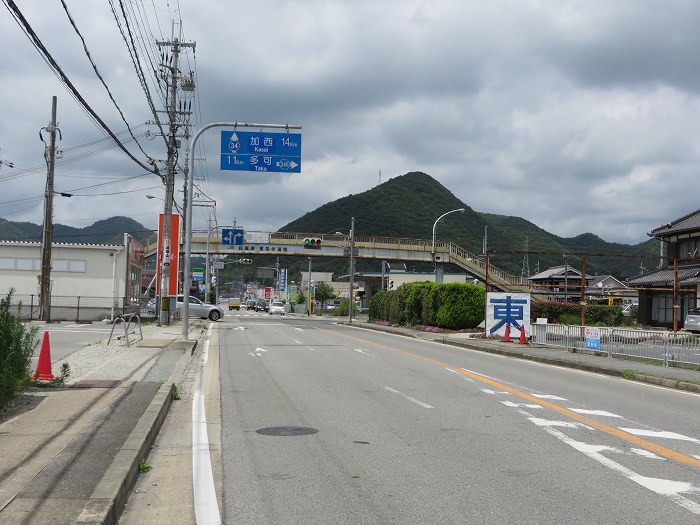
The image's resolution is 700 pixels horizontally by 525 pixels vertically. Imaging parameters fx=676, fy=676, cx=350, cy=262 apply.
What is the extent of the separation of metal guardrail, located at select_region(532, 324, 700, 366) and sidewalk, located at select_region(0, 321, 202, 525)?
13.3m

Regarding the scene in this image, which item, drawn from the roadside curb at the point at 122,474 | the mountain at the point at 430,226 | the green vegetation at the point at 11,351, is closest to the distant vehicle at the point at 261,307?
the mountain at the point at 430,226

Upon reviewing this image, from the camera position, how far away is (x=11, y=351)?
30.7 feet

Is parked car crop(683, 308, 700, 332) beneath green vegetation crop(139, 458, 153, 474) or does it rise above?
above

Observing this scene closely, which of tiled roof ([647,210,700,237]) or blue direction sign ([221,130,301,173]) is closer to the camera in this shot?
blue direction sign ([221,130,301,173])

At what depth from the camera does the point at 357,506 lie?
5707 mm

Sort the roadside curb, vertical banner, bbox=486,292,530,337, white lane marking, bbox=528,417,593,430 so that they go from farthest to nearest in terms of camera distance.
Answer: vertical banner, bbox=486,292,530,337
white lane marking, bbox=528,417,593,430
the roadside curb

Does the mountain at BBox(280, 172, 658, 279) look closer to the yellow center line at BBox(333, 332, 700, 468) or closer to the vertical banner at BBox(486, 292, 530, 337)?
the vertical banner at BBox(486, 292, 530, 337)

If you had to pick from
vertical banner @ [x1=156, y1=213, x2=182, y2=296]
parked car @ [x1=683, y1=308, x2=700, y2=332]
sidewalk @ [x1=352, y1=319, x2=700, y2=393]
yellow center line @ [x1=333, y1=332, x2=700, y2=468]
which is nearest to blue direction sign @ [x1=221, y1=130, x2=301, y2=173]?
sidewalk @ [x1=352, y1=319, x2=700, y2=393]

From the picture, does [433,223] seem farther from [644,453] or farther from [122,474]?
[122,474]

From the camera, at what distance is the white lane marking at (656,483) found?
5.90 metres

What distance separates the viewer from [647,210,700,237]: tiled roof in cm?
4200

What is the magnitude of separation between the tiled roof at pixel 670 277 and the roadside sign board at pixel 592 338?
20.1 metres

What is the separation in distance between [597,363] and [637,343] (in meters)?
2.14

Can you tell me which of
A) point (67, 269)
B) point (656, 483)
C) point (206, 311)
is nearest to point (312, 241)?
point (206, 311)
